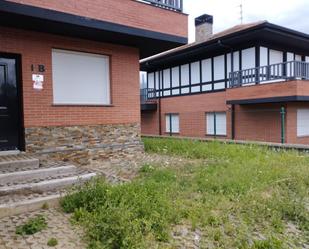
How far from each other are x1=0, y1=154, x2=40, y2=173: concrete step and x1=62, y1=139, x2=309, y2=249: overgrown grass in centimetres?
201

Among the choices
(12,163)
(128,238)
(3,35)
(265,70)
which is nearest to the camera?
(128,238)

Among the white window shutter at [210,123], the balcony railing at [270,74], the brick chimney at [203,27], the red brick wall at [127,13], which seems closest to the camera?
the red brick wall at [127,13]

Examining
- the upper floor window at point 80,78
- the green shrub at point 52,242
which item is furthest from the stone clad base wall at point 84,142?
the green shrub at point 52,242

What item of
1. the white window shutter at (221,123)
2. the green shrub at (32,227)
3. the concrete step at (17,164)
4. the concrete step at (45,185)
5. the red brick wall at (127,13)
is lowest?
the green shrub at (32,227)

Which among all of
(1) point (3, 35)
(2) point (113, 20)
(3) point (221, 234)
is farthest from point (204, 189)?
(1) point (3, 35)

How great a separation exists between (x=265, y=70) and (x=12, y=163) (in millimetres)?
12875

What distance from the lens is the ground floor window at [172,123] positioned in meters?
20.7

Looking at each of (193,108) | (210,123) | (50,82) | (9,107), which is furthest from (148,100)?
(9,107)

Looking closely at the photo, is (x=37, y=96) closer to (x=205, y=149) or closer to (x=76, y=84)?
(x=76, y=84)

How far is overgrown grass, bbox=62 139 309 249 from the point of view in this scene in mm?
3717

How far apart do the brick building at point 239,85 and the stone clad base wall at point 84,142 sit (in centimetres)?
717

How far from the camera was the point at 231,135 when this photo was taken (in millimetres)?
16594

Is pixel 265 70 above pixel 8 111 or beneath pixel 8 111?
above

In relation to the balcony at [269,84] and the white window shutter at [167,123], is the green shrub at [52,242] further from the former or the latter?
the white window shutter at [167,123]
